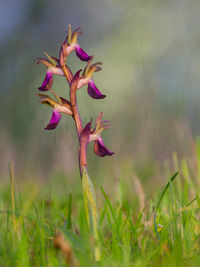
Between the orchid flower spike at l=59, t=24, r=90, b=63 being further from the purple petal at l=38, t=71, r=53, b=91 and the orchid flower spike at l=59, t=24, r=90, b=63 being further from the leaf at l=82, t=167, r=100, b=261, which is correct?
the leaf at l=82, t=167, r=100, b=261

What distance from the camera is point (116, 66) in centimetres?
967

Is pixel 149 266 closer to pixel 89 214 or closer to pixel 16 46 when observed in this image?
pixel 89 214

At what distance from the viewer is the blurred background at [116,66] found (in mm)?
5586

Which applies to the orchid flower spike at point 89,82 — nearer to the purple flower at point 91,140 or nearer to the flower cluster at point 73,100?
the flower cluster at point 73,100

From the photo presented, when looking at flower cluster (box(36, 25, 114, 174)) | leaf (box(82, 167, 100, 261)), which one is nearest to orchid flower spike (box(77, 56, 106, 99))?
flower cluster (box(36, 25, 114, 174))

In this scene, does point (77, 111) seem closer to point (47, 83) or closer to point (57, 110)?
point (57, 110)

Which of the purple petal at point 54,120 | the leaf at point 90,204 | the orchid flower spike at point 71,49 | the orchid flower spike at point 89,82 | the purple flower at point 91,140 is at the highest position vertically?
the orchid flower spike at point 71,49

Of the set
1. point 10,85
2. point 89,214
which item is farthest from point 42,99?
point 10,85

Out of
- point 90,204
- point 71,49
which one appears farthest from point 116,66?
point 90,204

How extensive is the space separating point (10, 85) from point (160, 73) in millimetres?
4287

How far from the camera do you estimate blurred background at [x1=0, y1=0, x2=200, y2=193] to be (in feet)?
18.3

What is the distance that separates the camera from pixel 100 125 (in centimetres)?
188

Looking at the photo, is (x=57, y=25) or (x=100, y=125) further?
(x=57, y=25)

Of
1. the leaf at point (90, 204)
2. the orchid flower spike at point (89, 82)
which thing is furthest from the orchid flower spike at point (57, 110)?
the leaf at point (90, 204)
